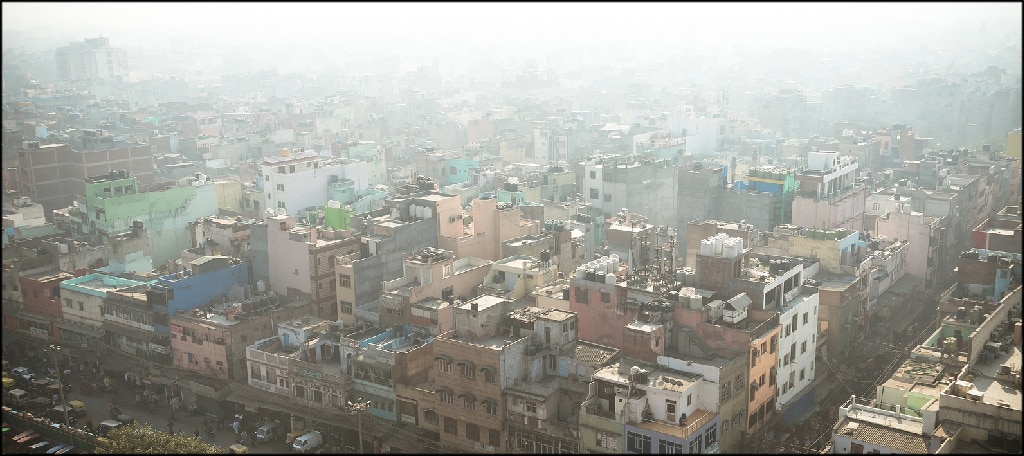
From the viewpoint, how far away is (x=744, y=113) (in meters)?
53.3

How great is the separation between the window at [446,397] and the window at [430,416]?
15.2 inches

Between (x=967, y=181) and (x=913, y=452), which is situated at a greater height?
(x=967, y=181)

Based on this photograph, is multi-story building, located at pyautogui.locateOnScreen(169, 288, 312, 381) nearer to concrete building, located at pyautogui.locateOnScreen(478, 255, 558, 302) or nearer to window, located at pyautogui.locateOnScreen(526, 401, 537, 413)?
concrete building, located at pyautogui.locateOnScreen(478, 255, 558, 302)

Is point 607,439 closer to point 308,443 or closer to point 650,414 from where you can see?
point 650,414

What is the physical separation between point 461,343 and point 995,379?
8.29m

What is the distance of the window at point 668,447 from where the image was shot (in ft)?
43.3

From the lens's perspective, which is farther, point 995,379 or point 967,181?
point 967,181

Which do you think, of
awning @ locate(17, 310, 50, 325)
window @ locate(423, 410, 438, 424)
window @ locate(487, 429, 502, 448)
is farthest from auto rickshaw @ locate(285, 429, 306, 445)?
awning @ locate(17, 310, 50, 325)

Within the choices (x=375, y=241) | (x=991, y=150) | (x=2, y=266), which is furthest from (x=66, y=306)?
(x=991, y=150)

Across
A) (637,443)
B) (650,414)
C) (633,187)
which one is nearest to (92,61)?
(633,187)

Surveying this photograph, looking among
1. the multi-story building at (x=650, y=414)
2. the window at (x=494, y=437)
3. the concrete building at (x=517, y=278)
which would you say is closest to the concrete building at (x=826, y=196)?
the concrete building at (x=517, y=278)

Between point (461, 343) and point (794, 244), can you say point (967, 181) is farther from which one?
point (461, 343)

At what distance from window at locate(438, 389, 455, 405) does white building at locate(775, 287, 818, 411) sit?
570cm

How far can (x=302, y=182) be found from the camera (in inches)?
1142
